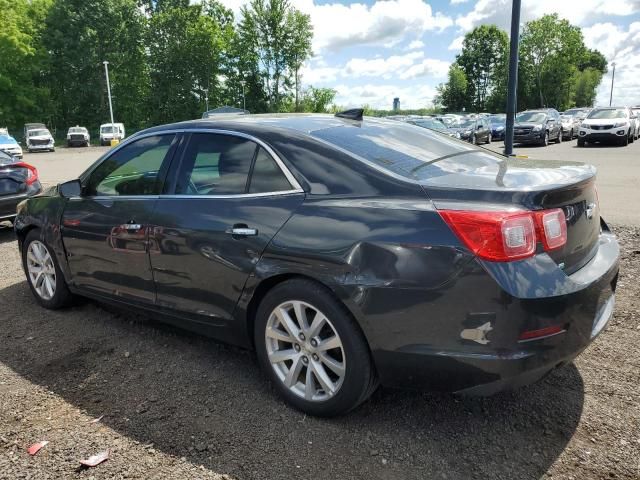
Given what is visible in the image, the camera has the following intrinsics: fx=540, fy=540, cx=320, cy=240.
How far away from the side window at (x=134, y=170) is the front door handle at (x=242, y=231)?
0.85 m

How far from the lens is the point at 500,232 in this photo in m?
2.33

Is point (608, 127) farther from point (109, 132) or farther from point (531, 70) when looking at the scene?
point (531, 70)

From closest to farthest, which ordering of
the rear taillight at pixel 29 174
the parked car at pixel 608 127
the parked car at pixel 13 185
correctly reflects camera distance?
the parked car at pixel 13 185 → the rear taillight at pixel 29 174 → the parked car at pixel 608 127

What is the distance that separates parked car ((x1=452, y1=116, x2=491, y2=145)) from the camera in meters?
25.8

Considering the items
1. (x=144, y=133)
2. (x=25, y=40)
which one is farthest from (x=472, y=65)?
(x=144, y=133)

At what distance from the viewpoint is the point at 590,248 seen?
2826 millimetres

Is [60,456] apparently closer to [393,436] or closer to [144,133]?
[393,436]

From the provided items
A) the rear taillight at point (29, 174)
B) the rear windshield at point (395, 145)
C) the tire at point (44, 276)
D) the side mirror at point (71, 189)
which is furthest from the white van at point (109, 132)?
the rear windshield at point (395, 145)

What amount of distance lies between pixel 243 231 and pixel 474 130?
25402mm

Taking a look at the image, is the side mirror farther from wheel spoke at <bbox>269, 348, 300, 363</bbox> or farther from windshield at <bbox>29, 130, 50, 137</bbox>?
windshield at <bbox>29, 130, 50, 137</bbox>

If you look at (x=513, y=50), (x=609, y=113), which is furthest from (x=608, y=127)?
(x=513, y=50)

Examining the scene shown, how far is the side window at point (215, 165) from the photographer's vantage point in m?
3.23

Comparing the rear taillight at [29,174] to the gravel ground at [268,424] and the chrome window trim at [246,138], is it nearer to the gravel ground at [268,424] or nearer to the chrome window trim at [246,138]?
the chrome window trim at [246,138]

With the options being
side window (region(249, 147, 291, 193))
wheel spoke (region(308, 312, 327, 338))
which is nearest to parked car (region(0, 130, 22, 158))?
side window (region(249, 147, 291, 193))
